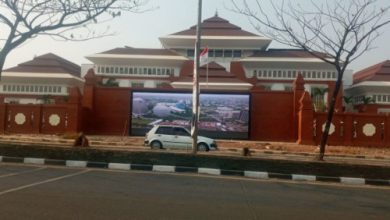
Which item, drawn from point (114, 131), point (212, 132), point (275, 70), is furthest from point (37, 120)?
point (275, 70)

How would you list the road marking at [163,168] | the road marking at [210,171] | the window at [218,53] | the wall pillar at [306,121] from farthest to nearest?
the window at [218,53], the wall pillar at [306,121], the road marking at [163,168], the road marking at [210,171]

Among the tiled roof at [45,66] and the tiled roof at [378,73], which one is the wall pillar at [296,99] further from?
the tiled roof at [45,66]

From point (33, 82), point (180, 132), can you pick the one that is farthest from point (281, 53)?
point (180, 132)

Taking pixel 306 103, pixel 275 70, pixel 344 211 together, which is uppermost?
pixel 275 70

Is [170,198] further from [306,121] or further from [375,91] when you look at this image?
[375,91]

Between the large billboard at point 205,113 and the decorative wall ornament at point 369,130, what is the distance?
7203 mm

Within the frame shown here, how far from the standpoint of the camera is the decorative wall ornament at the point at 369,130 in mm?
33969

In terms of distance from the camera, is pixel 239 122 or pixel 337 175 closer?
pixel 337 175

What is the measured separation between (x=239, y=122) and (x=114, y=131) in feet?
26.9

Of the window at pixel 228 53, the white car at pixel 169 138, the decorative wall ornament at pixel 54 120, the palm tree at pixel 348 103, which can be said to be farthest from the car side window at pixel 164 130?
the window at pixel 228 53

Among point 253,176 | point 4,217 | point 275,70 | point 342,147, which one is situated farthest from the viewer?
point 275,70

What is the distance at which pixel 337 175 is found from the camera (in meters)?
14.9

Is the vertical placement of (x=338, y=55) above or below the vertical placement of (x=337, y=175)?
above

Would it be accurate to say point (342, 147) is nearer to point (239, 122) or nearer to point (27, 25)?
point (239, 122)
